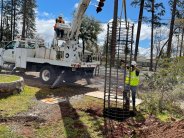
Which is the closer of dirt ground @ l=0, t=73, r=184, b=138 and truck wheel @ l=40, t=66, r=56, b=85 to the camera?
dirt ground @ l=0, t=73, r=184, b=138

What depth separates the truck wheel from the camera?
17.1 m

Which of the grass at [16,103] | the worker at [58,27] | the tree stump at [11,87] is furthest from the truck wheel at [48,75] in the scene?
the tree stump at [11,87]

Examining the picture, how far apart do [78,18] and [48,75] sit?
333 centimetres

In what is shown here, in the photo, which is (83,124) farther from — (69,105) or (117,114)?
(69,105)

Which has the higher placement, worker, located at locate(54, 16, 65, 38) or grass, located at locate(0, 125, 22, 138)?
worker, located at locate(54, 16, 65, 38)

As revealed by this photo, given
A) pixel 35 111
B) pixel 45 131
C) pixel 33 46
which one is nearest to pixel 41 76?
pixel 33 46

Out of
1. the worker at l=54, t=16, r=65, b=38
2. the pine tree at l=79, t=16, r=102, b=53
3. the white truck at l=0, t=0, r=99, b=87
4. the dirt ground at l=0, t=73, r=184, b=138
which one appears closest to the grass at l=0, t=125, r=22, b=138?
the dirt ground at l=0, t=73, r=184, b=138

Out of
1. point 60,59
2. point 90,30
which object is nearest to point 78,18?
point 60,59

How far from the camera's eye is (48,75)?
1739 cm

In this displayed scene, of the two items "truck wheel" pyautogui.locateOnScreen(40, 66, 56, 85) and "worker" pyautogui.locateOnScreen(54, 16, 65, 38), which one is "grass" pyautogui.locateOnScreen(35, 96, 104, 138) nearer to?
"truck wheel" pyautogui.locateOnScreen(40, 66, 56, 85)

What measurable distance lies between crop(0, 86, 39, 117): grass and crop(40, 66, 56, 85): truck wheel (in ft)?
10.5

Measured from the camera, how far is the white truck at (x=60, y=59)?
16.7 metres

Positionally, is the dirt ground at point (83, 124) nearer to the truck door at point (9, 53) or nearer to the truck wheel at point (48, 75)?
the truck wheel at point (48, 75)

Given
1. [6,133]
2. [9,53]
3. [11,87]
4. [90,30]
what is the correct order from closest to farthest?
[6,133] → [11,87] → [9,53] → [90,30]
